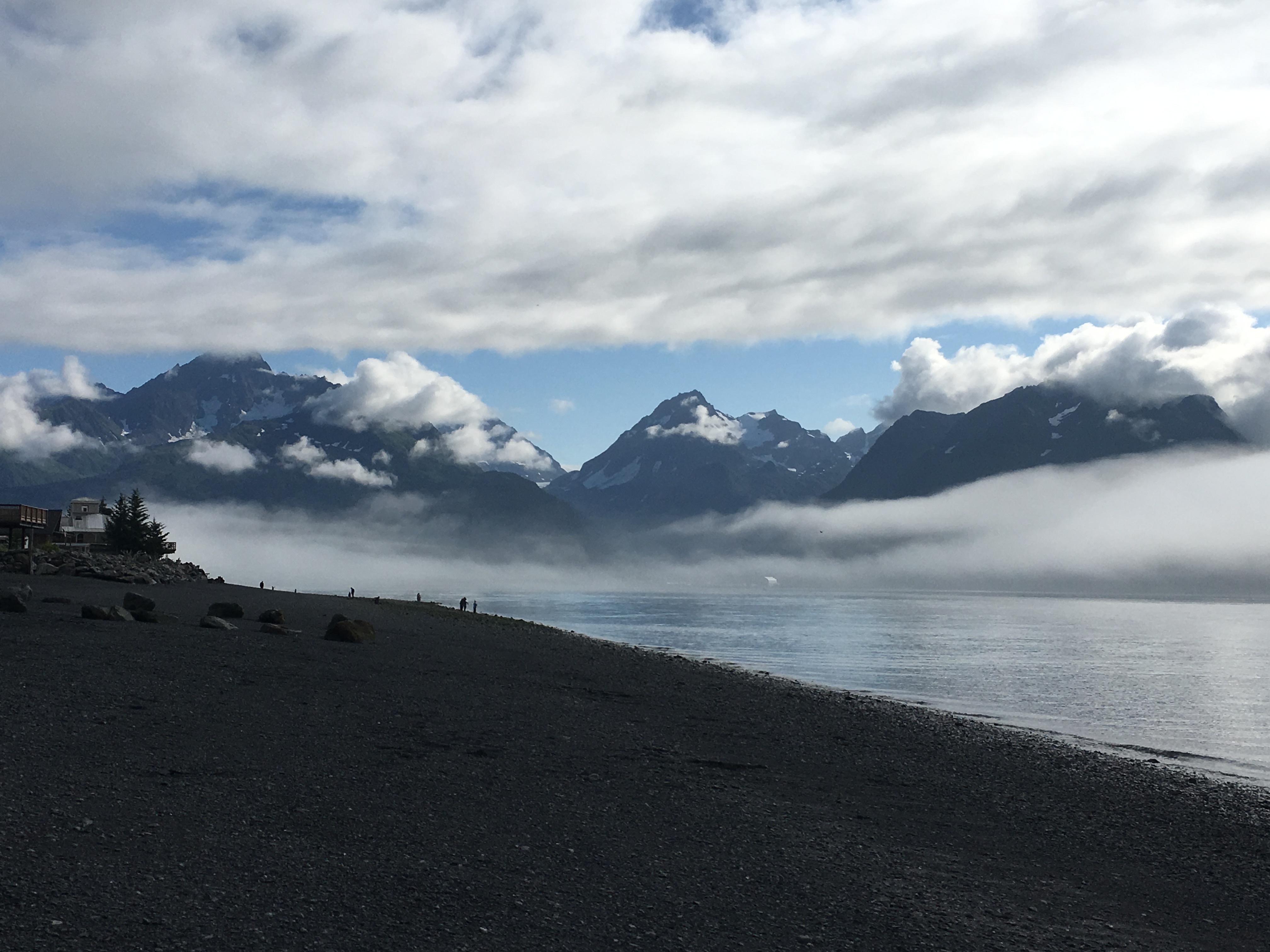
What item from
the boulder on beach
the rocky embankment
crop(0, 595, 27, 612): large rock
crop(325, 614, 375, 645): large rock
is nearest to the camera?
crop(0, 595, 27, 612): large rock

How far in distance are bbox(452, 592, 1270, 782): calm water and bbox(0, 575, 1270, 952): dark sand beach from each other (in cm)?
1324

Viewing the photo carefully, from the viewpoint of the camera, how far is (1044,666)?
7588 centimetres

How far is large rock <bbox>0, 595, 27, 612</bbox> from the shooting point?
3928 cm

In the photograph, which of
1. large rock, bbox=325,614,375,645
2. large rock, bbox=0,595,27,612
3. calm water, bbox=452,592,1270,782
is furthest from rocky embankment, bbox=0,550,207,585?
calm water, bbox=452,592,1270,782

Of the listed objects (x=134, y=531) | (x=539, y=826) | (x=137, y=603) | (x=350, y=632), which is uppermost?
(x=134, y=531)

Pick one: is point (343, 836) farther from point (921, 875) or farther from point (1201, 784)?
point (1201, 784)

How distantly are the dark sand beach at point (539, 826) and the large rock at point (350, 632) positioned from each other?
1011 cm

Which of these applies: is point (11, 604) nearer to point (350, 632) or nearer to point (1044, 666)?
point (350, 632)

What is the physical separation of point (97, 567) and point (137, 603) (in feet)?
111

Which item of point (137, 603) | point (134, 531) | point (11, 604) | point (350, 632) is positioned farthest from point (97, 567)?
point (350, 632)

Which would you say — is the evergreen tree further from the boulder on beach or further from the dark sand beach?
the dark sand beach

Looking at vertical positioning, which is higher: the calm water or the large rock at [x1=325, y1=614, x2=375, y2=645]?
the large rock at [x1=325, y1=614, x2=375, y2=645]

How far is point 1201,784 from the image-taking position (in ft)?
91.4

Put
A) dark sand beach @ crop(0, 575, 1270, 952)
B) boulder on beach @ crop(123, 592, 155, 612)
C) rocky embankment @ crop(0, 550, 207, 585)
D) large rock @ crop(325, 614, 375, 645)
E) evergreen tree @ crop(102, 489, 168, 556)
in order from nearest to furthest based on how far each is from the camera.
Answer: dark sand beach @ crop(0, 575, 1270, 952), boulder on beach @ crop(123, 592, 155, 612), large rock @ crop(325, 614, 375, 645), rocky embankment @ crop(0, 550, 207, 585), evergreen tree @ crop(102, 489, 168, 556)
